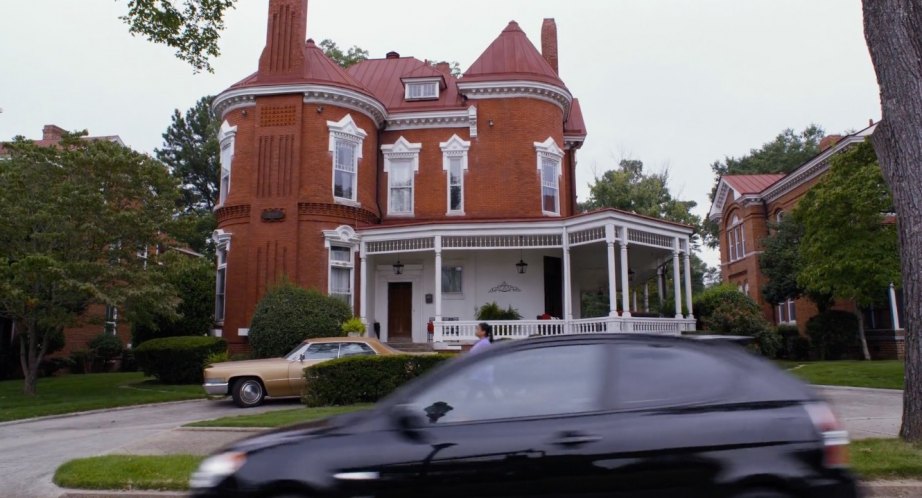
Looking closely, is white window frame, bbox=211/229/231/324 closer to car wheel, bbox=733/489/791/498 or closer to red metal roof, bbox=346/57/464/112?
red metal roof, bbox=346/57/464/112

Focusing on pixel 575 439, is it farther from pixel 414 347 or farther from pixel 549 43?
pixel 549 43

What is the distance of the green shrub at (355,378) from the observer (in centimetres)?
1317

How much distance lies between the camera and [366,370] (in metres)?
13.4

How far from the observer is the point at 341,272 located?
21.8 metres

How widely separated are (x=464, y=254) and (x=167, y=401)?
32.9 ft

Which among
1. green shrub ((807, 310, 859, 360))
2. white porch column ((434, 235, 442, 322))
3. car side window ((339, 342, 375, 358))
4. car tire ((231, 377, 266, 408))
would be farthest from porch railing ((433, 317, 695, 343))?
green shrub ((807, 310, 859, 360))

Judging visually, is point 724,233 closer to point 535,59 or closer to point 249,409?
point 535,59

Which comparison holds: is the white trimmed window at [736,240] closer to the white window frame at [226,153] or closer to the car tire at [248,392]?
the white window frame at [226,153]

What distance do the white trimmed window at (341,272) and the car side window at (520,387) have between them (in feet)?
56.9

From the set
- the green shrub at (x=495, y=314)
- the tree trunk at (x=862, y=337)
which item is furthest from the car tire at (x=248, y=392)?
the tree trunk at (x=862, y=337)

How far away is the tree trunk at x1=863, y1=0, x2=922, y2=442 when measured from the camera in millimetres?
7977

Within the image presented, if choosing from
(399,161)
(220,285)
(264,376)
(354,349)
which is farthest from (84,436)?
(399,161)

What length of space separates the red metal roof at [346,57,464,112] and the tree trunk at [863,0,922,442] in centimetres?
1615

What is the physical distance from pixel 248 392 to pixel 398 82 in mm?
15698
